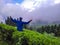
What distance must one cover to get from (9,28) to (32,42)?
2985mm

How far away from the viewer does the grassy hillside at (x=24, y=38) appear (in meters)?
9.84

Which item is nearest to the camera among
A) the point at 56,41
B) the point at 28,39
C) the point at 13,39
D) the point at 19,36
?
the point at 56,41

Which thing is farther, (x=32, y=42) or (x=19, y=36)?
(x=19, y=36)

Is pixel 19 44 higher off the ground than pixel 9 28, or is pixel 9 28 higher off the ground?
pixel 9 28

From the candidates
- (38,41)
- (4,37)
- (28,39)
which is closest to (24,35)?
(28,39)

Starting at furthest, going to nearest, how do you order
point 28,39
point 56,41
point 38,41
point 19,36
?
point 19,36, point 28,39, point 38,41, point 56,41

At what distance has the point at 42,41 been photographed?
32.9ft

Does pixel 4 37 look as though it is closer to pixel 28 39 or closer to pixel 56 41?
pixel 28 39

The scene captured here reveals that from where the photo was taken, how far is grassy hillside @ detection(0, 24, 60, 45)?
387 inches

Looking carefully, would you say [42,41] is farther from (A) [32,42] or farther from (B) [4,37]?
(B) [4,37]

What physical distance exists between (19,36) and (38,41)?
73.0 inches

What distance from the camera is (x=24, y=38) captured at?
37.1 ft

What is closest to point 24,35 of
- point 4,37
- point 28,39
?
point 28,39

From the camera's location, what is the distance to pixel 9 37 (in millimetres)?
13000
